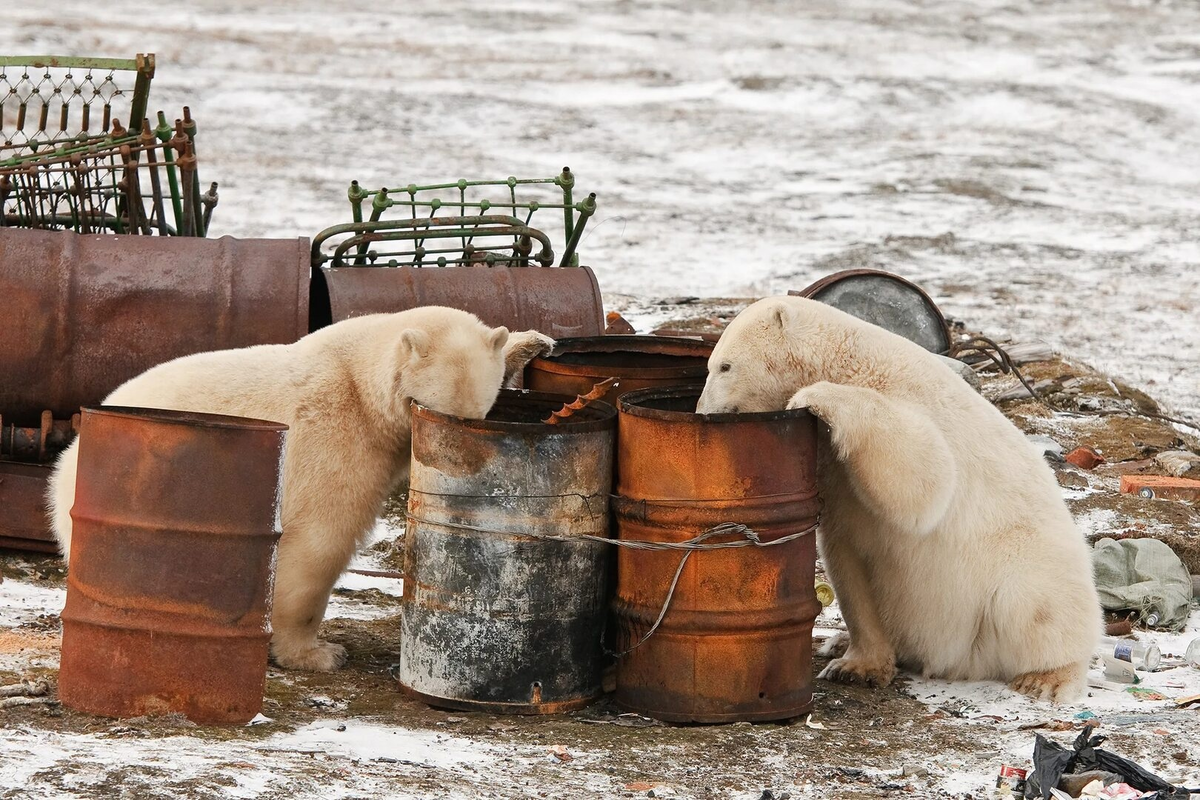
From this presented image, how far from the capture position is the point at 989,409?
5566mm

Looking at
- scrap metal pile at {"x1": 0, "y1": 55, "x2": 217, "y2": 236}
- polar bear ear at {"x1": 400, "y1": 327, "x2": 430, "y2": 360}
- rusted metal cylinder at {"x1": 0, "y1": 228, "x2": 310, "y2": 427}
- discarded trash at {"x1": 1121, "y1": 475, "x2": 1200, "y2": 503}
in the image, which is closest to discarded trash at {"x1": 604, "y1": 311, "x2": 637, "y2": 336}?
rusted metal cylinder at {"x1": 0, "y1": 228, "x2": 310, "y2": 427}

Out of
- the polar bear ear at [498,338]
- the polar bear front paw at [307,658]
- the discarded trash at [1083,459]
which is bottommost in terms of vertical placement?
the polar bear front paw at [307,658]

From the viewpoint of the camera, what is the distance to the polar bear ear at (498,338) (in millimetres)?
5473

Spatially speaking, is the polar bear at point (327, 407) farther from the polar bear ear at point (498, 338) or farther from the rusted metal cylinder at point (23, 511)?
the rusted metal cylinder at point (23, 511)

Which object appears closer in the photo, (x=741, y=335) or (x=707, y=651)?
(x=707, y=651)

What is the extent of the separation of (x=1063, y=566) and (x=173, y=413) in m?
3.22

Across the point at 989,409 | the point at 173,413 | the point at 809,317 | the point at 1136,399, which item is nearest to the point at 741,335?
the point at 809,317

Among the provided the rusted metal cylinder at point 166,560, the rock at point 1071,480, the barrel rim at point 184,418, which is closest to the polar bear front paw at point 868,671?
the rusted metal cylinder at point 166,560

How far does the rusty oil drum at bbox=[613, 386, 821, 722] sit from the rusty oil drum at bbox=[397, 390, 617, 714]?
150 mm

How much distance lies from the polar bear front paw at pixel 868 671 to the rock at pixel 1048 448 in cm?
325

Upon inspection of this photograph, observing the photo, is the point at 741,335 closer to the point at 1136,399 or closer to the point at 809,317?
the point at 809,317

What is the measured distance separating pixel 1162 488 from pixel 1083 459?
74 cm

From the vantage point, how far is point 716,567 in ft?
16.1

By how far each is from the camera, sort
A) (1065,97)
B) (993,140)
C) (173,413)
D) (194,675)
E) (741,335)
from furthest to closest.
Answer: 1. (1065,97)
2. (993,140)
3. (741,335)
4. (173,413)
5. (194,675)
